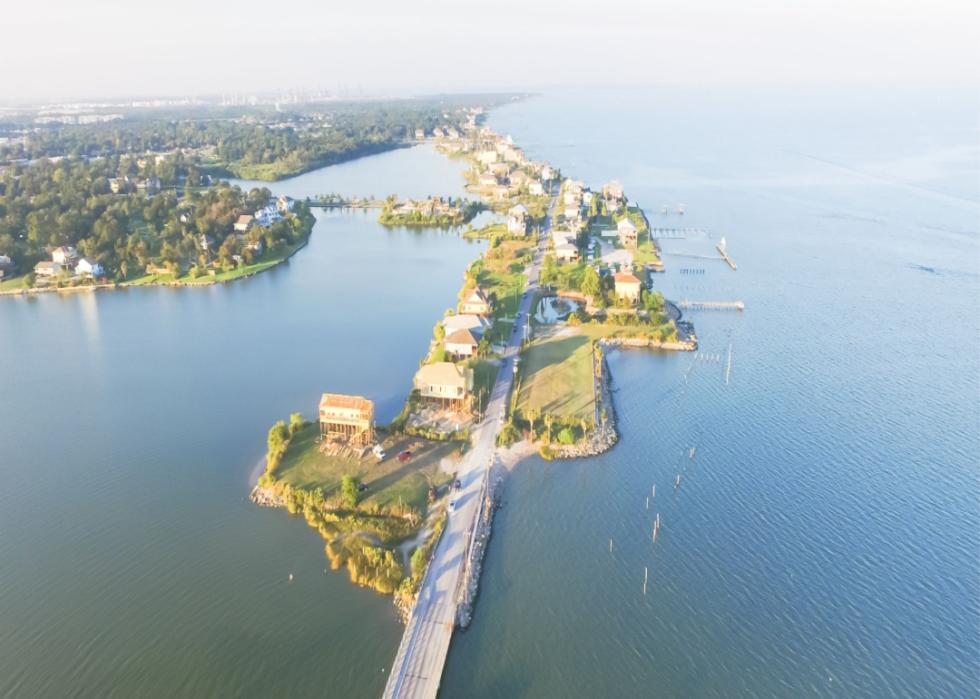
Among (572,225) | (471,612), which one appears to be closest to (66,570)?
(471,612)

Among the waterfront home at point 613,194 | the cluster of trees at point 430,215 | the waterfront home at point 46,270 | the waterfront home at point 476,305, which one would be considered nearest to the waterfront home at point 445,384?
the waterfront home at point 476,305

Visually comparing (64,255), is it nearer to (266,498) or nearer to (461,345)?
(461,345)

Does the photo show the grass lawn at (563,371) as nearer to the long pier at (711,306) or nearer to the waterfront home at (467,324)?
the waterfront home at (467,324)

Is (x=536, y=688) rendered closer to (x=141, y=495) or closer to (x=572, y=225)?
(x=141, y=495)

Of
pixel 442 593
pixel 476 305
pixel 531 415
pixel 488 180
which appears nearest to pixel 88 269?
pixel 476 305

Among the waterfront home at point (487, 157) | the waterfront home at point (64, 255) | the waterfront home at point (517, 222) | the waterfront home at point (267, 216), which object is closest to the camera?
the waterfront home at point (64, 255)
